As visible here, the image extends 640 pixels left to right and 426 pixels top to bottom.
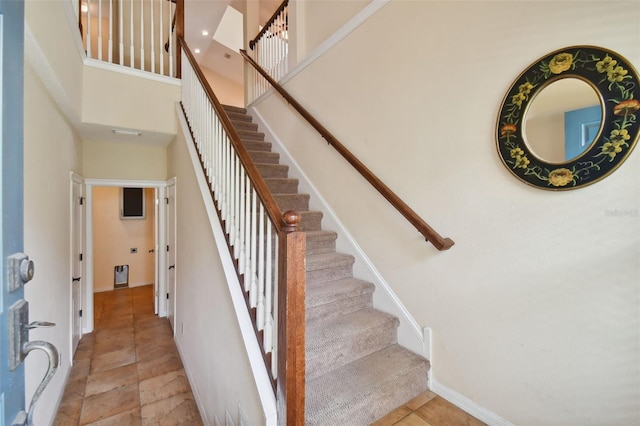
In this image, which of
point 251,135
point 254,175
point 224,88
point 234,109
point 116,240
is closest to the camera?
point 254,175

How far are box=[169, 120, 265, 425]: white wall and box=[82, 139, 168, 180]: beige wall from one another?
787 millimetres

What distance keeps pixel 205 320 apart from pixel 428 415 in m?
1.70

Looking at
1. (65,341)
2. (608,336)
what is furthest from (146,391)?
(608,336)

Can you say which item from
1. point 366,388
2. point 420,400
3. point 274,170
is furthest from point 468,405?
point 274,170

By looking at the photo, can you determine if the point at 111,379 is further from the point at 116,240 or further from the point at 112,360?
the point at 116,240

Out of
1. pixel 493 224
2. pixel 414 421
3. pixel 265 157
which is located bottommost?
pixel 414 421

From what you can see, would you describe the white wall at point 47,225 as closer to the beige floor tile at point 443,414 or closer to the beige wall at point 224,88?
the beige floor tile at point 443,414

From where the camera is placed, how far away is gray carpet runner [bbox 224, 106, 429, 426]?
1500mm

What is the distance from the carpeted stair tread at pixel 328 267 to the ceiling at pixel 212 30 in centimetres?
396

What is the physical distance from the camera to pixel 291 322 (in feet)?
3.74

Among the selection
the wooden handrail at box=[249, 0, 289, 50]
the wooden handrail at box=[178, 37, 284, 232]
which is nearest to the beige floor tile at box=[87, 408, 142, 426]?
the wooden handrail at box=[178, 37, 284, 232]

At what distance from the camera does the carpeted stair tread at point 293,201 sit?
2.70 meters

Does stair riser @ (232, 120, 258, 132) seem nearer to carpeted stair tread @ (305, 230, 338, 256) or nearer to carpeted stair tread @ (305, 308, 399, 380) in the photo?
carpeted stair tread @ (305, 230, 338, 256)

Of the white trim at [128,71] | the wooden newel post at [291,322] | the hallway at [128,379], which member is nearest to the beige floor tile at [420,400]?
the wooden newel post at [291,322]
